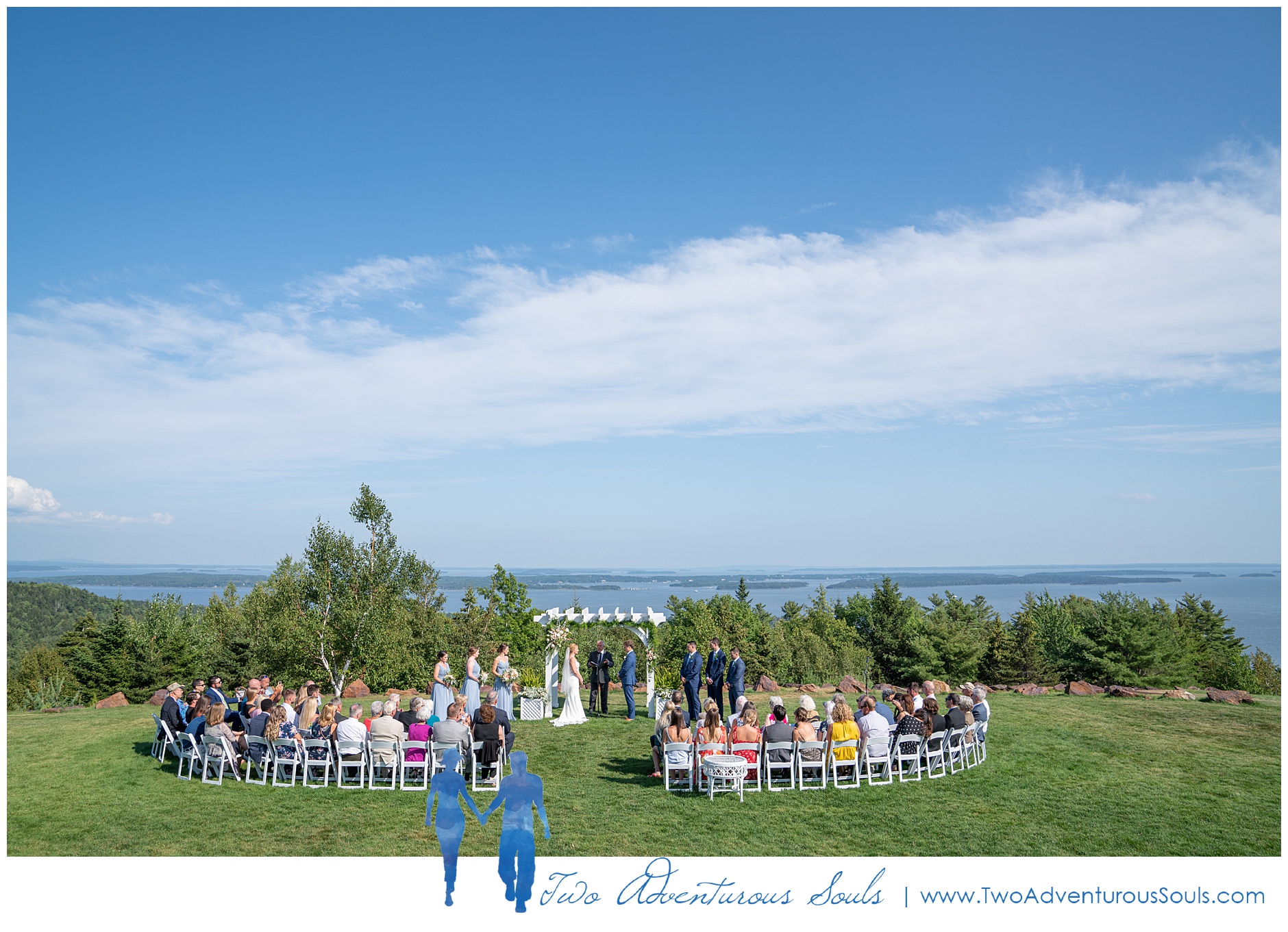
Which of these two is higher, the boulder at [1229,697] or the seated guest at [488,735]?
the seated guest at [488,735]

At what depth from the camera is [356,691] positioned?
19.8m

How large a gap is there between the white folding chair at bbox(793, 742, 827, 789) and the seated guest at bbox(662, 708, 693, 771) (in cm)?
129

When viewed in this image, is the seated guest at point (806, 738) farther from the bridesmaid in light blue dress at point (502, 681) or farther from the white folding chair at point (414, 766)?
the bridesmaid in light blue dress at point (502, 681)

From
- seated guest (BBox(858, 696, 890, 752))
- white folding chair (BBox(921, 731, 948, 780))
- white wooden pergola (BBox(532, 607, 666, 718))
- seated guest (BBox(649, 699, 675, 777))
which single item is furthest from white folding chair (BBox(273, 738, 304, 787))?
white folding chair (BBox(921, 731, 948, 780))

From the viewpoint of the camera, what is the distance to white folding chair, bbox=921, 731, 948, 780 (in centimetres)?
992

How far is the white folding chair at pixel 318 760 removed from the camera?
31.7ft

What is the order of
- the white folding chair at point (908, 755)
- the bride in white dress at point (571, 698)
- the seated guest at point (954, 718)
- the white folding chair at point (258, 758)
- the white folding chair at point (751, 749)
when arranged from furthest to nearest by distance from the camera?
1. the bride in white dress at point (571, 698)
2. the seated guest at point (954, 718)
3. the white folding chair at point (258, 758)
4. the white folding chair at point (908, 755)
5. the white folding chair at point (751, 749)

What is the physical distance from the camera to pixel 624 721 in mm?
14641

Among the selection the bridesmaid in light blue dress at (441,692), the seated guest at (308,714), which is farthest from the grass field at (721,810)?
the bridesmaid in light blue dress at (441,692)

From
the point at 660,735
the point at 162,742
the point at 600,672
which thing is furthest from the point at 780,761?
the point at 162,742

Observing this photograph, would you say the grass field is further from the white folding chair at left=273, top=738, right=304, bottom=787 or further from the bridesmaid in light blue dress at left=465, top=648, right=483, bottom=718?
the bridesmaid in light blue dress at left=465, top=648, right=483, bottom=718

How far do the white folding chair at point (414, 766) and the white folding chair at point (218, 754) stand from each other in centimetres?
211
